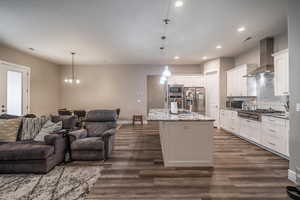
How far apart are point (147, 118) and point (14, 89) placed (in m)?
5.05

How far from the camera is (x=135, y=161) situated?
3.35m

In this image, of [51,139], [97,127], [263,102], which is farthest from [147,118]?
[263,102]

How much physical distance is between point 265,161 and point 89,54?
6.28m

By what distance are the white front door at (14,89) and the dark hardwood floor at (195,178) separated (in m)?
4.08

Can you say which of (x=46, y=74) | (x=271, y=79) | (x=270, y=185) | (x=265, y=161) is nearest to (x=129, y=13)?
(x=270, y=185)

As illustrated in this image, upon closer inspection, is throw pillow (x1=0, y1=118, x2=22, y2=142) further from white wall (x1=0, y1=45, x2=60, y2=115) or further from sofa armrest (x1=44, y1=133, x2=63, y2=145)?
white wall (x1=0, y1=45, x2=60, y2=115)

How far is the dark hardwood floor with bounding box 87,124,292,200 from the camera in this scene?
2.22 m

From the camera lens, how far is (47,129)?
10.9 ft

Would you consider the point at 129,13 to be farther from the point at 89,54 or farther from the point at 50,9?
the point at 89,54

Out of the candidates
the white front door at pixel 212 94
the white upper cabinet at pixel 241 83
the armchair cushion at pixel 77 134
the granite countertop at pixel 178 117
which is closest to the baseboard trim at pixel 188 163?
the granite countertop at pixel 178 117

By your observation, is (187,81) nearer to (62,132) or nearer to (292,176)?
(292,176)

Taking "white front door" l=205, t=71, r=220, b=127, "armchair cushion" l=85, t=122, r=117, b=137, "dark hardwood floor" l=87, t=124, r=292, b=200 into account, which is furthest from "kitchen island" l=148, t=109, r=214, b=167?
"white front door" l=205, t=71, r=220, b=127

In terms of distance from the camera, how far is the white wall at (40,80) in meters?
5.44

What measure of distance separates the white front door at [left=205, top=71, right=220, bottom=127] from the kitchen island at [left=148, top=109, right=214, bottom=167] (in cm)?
409
